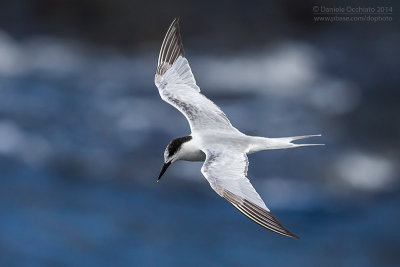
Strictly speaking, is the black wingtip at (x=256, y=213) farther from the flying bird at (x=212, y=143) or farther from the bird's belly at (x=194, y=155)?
the bird's belly at (x=194, y=155)

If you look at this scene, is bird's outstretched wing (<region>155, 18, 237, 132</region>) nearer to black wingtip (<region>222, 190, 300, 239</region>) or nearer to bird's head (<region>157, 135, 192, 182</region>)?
bird's head (<region>157, 135, 192, 182</region>)

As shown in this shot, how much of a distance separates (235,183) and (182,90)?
2.30 metres

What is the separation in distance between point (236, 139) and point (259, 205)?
53.0 inches

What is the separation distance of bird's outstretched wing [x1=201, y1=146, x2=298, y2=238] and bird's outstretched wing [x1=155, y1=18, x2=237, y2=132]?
95 centimetres

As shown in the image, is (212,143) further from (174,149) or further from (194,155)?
(174,149)

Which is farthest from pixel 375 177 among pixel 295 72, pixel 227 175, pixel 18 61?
pixel 227 175

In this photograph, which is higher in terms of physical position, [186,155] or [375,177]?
[375,177]

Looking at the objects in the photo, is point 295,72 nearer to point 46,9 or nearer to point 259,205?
point 46,9

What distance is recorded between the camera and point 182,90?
29.1 feet

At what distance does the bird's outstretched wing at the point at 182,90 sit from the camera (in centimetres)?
838

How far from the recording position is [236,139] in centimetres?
771

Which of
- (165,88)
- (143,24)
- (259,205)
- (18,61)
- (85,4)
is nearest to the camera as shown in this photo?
(259,205)

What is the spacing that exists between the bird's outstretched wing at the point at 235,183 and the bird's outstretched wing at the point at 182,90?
37.4 inches

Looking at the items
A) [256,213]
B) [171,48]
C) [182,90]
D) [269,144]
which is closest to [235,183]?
[256,213]
